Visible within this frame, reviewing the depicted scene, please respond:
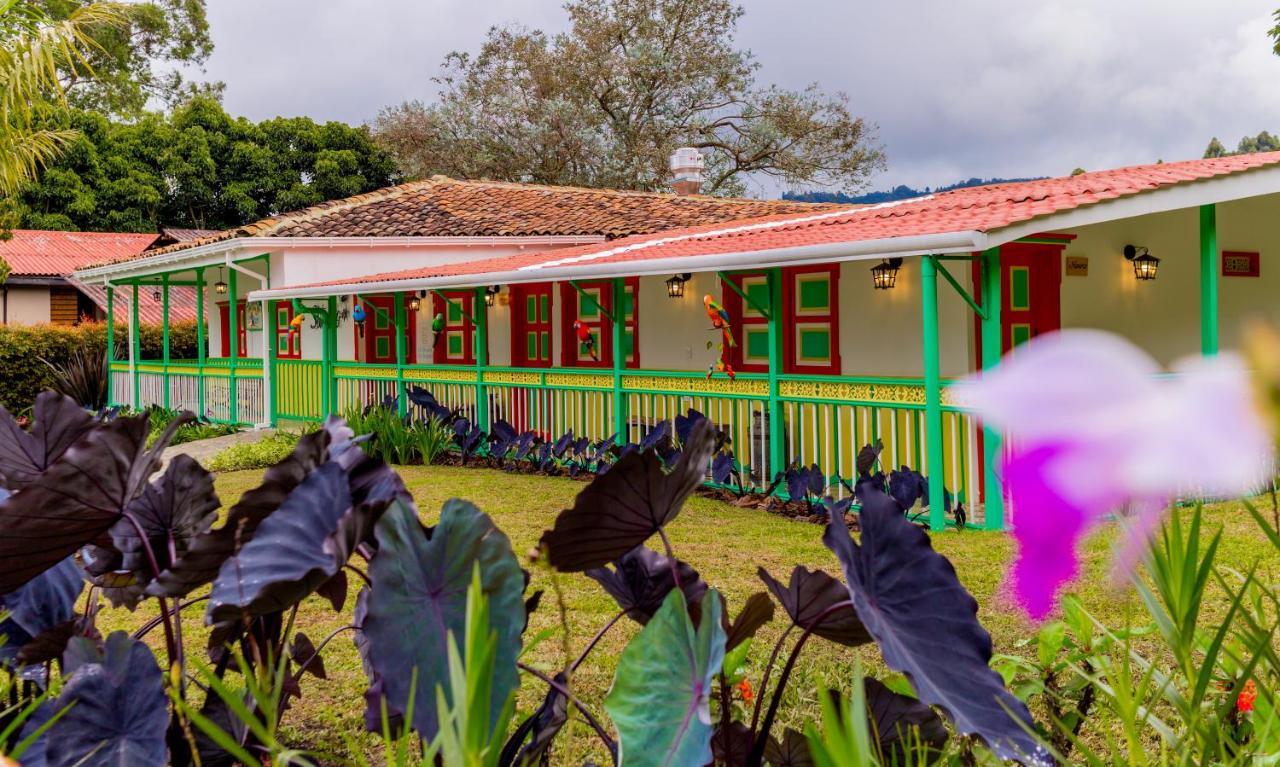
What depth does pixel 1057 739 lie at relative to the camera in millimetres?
2756

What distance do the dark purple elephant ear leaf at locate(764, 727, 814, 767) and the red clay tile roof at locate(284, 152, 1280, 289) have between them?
6079 millimetres

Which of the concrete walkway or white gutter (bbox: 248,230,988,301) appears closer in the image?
white gutter (bbox: 248,230,988,301)

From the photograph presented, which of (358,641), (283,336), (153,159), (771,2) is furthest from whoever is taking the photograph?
(153,159)

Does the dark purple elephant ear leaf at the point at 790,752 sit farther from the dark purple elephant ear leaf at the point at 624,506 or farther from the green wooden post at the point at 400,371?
the green wooden post at the point at 400,371

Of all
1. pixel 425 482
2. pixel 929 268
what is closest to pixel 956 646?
pixel 929 268

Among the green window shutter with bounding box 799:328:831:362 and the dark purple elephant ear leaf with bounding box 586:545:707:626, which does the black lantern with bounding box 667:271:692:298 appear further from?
the dark purple elephant ear leaf with bounding box 586:545:707:626

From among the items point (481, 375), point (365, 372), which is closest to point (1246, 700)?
point (481, 375)

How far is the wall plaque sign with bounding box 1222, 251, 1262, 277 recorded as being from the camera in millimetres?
11328

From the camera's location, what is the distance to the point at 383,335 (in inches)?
711

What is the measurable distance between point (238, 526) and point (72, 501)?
25 centimetres

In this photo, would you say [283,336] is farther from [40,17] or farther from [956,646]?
[956,646]

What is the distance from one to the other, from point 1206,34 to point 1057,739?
11.8ft

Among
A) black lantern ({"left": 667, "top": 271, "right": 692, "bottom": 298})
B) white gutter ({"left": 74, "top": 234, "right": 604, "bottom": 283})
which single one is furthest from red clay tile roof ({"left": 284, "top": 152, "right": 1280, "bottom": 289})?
white gutter ({"left": 74, "top": 234, "right": 604, "bottom": 283})

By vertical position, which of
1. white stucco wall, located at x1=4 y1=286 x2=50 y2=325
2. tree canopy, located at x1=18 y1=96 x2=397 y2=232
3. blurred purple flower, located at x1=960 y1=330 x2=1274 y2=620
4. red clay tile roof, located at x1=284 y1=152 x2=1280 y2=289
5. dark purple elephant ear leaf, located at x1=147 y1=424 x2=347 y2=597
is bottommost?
dark purple elephant ear leaf, located at x1=147 y1=424 x2=347 y2=597
